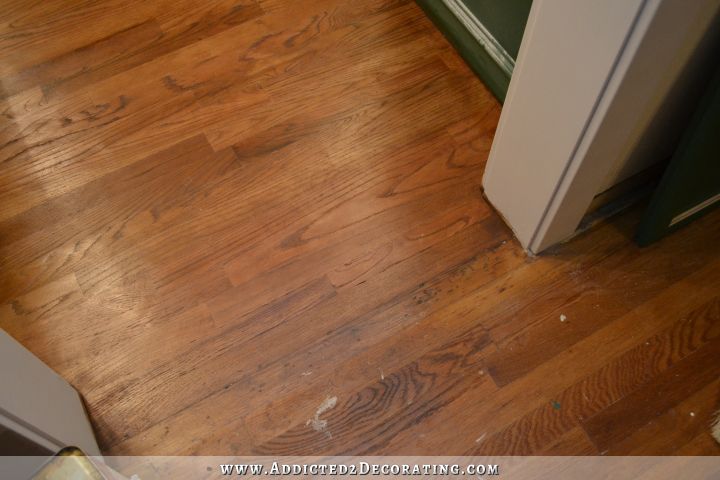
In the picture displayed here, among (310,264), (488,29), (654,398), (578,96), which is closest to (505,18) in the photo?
(488,29)

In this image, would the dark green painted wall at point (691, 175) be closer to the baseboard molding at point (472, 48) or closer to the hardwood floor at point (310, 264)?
the hardwood floor at point (310, 264)

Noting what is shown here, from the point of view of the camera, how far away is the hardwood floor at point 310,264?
1111mm

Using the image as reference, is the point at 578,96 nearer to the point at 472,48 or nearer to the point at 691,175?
the point at 691,175

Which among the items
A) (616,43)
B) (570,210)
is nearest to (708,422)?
(570,210)

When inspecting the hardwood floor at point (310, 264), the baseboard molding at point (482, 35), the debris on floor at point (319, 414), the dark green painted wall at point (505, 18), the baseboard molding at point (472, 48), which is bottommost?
the debris on floor at point (319, 414)

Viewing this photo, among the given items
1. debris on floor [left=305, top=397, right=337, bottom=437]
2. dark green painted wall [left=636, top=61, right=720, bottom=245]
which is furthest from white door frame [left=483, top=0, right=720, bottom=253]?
debris on floor [left=305, top=397, right=337, bottom=437]

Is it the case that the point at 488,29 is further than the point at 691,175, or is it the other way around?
the point at 488,29

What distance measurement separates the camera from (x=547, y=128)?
38.9 inches

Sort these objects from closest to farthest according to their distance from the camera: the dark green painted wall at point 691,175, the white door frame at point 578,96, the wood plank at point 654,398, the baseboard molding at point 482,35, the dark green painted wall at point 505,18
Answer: the white door frame at point 578,96, the dark green painted wall at point 691,175, the wood plank at point 654,398, the dark green painted wall at point 505,18, the baseboard molding at point 482,35

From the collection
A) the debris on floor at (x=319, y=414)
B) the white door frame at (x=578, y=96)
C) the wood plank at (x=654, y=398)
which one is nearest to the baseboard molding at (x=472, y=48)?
the white door frame at (x=578, y=96)

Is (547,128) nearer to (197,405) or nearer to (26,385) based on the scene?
(197,405)

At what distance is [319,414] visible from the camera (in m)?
1.12

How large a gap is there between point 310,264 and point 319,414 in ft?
1.04

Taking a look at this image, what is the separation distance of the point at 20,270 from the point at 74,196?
204mm
